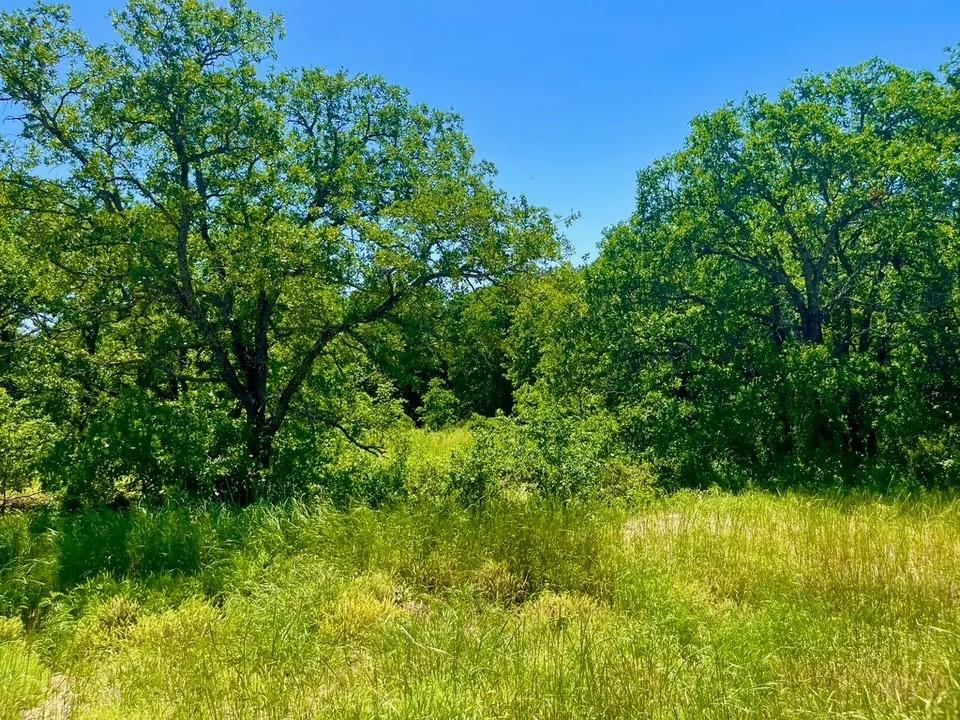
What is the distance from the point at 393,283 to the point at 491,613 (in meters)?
5.97

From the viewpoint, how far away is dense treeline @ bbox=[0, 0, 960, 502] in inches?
326

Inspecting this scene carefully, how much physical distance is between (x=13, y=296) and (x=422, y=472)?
8.31 metres

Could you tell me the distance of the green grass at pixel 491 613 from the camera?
10.4 ft

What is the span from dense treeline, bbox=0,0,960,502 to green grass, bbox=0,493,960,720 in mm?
2035

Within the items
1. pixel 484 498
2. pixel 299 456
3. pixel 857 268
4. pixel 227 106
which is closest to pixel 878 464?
pixel 857 268

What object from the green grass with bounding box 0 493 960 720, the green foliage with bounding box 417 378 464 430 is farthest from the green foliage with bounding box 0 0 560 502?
the green foliage with bounding box 417 378 464 430

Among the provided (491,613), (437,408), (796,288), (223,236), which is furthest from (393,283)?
(437,408)

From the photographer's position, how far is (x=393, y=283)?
9.14 m

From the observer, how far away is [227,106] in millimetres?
8492

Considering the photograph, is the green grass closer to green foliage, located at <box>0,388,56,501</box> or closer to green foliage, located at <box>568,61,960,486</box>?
green foliage, located at <box>0,388,56,501</box>

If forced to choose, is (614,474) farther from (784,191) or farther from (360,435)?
(784,191)

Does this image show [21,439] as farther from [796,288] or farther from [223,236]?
[796,288]

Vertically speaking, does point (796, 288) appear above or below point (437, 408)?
above

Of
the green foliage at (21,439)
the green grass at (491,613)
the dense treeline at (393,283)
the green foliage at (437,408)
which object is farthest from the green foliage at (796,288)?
the green foliage at (437,408)
